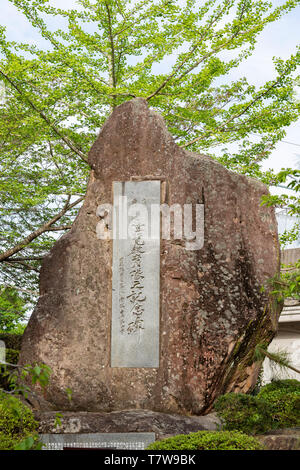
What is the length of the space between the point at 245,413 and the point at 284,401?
3.20 feet

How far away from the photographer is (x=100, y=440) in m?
5.69

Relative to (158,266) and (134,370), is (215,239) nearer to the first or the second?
(158,266)

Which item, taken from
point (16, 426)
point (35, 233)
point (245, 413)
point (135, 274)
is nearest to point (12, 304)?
point (35, 233)

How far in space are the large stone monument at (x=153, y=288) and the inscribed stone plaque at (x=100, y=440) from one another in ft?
1.85

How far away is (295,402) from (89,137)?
665 cm

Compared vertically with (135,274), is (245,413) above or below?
below

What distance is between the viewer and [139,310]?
258 inches

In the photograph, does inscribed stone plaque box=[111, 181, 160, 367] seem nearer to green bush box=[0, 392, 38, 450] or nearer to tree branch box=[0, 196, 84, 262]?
green bush box=[0, 392, 38, 450]

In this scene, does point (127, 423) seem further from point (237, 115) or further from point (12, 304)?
point (237, 115)

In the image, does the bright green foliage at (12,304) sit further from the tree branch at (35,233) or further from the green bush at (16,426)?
the green bush at (16,426)

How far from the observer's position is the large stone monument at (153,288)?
632cm

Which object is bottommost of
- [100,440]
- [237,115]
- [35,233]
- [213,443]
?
[100,440]

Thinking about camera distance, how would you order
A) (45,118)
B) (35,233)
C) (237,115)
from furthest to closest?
(237,115), (35,233), (45,118)

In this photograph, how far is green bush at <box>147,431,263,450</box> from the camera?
14.8ft
